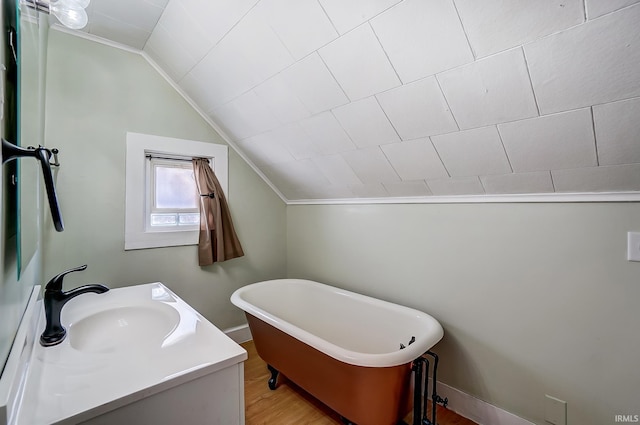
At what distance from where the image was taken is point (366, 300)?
6.66ft

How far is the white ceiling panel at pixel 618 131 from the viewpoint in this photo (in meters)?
1.02

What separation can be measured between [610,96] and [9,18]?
1.86 metres

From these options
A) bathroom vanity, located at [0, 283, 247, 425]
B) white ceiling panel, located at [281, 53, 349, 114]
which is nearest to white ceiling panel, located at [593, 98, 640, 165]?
white ceiling panel, located at [281, 53, 349, 114]

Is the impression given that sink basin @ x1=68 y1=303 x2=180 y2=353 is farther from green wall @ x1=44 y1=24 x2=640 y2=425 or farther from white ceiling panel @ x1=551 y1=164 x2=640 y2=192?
white ceiling panel @ x1=551 y1=164 x2=640 y2=192

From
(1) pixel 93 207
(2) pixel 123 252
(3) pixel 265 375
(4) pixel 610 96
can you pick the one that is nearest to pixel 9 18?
(1) pixel 93 207

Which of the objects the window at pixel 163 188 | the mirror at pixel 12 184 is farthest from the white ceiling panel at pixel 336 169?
the mirror at pixel 12 184

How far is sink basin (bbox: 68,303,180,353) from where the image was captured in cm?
114

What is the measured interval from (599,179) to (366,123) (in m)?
1.09

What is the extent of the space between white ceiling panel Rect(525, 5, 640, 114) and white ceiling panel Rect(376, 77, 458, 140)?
0.35 meters

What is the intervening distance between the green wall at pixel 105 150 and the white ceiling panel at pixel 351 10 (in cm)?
153

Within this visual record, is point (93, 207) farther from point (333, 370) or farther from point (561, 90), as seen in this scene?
point (561, 90)

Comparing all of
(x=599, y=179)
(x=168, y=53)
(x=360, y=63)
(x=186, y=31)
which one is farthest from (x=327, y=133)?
(x=599, y=179)

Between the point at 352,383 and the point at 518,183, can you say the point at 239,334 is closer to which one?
the point at 352,383

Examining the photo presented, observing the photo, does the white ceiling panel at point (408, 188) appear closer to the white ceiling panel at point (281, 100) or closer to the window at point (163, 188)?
the white ceiling panel at point (281, 100)
